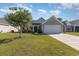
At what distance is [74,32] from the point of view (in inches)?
1140

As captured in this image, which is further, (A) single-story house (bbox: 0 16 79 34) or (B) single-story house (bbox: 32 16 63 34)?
(B) single-story house (bbox: 32 16 63 34)

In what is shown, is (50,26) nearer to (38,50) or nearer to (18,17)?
(18,17)

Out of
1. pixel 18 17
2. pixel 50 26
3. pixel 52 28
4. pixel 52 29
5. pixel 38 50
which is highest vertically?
pixel 18 17

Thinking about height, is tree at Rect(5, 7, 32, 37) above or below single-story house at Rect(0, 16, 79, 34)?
above

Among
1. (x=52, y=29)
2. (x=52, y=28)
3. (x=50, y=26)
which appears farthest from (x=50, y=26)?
(x=52, y=29)

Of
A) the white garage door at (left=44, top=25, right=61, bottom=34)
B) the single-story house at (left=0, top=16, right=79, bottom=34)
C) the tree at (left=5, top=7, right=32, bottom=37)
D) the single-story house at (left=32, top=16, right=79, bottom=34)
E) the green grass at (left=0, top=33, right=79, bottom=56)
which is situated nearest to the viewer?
the green grass at (left=0, top=33, right=79, bottom=56)

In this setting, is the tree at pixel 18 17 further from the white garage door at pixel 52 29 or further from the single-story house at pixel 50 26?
the white garage door at pixel 52 29

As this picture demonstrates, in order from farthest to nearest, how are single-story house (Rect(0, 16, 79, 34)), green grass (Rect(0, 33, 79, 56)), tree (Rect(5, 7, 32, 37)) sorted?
single-story house (Rect(0, 16, 79, 34)) → tree (Rect(5, 7, 32, 37)) → green grass (Rect(0, 33, 79, 56))

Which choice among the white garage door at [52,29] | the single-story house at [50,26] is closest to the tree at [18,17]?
the single-story house at [50,26]

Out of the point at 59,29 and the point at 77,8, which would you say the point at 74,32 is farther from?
the point at 77,8

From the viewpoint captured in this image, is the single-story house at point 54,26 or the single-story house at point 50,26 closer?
the single-story house at point 54,26

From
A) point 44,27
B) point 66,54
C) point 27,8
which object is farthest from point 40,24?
point 66,54

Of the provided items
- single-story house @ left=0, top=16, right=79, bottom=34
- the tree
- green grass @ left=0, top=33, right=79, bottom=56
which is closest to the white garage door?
single-story house @ left=0, top=16, right=79, bottom=34

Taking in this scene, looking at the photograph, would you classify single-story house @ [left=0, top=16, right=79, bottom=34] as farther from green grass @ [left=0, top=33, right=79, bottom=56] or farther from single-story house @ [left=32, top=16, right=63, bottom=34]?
green grass @ [left=0, top=33, right=79, bottom=56]
